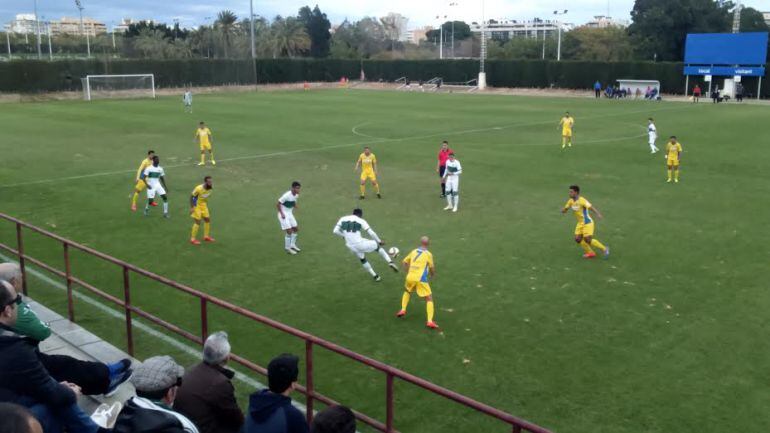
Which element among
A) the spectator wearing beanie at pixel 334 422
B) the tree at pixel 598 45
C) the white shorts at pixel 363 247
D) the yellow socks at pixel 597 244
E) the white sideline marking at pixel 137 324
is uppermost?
the tree at pixel 598 45

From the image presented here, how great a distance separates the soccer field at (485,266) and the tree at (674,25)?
161 feet

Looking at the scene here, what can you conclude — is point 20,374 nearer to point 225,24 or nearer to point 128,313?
point 128,313

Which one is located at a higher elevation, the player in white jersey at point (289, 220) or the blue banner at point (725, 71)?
the blue banner at point (725, 71)

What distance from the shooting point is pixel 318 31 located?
414ft

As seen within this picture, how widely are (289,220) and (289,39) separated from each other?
102 m

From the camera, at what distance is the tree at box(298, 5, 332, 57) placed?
12581 centimetres

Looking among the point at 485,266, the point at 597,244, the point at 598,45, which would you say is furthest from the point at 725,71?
the point at 485,266

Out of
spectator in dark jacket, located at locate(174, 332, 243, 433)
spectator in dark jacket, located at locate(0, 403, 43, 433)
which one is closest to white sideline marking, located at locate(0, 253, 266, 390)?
spectator in dark jacket, located at locate(174, 332, 243, 433)

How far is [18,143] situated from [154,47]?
70.2 m

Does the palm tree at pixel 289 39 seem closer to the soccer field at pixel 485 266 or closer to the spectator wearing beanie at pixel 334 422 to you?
the soccer field at pixel 485 266

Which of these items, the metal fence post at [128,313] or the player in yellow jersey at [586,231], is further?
the player in yellow jersey at [586,231]

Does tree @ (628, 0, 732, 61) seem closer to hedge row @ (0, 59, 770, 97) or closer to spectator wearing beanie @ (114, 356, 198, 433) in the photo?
hedge row @ (0, 59, 770, 97)

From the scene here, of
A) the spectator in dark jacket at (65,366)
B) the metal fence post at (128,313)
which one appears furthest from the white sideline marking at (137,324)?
the spectator in dark jacket at (65,366)

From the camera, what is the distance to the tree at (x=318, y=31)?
12581 centimetres
